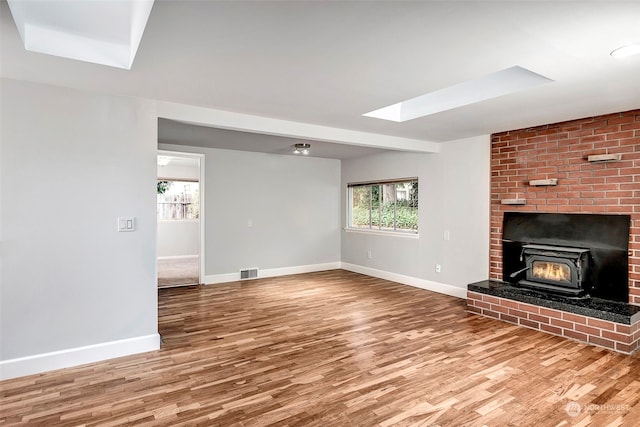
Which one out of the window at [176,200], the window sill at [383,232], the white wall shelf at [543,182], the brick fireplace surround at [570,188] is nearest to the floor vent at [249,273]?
the window sill at [383,232]

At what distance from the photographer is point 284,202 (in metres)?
6.73

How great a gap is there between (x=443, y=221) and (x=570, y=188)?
1726 millimetres

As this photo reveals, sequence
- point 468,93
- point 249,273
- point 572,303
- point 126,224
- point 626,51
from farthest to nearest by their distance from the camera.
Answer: point 249,273
point 572,303
point 468,93
point 126,224
point 626,51

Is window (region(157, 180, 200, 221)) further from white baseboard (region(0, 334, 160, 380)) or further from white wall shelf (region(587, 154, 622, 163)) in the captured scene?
A: white wall shelf (region(587, 154, 622, 163))

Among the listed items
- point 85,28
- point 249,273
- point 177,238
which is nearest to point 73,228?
point 85,28

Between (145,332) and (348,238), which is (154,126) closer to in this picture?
(145,332)

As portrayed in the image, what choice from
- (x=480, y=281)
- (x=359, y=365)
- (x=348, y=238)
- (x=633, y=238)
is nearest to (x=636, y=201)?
(x=633, y=238)

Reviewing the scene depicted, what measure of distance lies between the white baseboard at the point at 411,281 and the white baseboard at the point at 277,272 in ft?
1.30

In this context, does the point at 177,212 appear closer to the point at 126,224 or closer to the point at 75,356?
the point at 126,224

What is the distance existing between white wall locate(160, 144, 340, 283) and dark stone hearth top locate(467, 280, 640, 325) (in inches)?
133

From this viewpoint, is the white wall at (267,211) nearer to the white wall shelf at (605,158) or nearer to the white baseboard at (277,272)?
the white baseboard at (277,272)

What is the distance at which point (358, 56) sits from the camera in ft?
7.27

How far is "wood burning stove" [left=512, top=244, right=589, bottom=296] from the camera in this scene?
12.4ft

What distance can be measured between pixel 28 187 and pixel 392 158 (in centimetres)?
498
